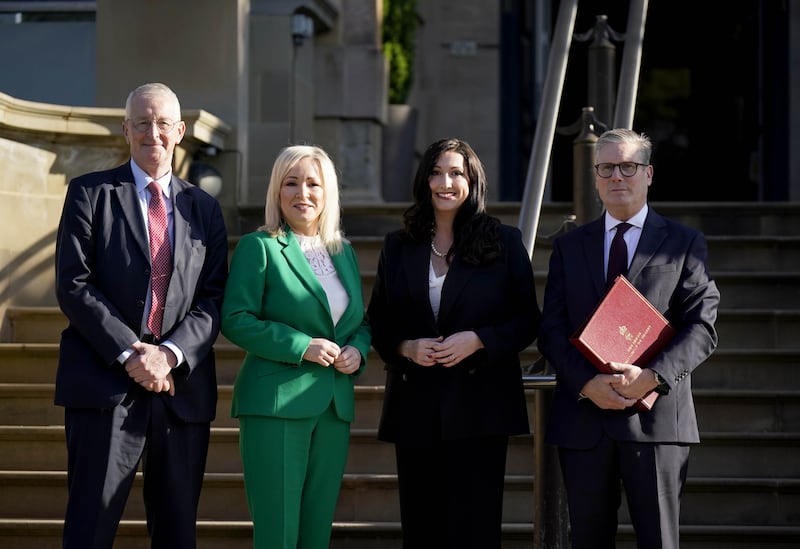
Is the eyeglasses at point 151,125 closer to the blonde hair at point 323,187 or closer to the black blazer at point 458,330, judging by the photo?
the blonde hair at point 323,187

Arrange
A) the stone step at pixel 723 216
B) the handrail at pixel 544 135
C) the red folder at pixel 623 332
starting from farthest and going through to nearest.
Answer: the stone step at pixel 723 216 → the handrail at pixel 544 135 → the red folder at pixel 623 332

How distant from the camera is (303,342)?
Answer: 164 inches

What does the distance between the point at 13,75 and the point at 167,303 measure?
18.2ft

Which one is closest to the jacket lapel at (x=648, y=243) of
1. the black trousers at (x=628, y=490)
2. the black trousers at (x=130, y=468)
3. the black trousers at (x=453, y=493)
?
the black trousers at (x=628, y=490)

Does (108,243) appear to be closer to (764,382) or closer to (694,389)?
(694,389)

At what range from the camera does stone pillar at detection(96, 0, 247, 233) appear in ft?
26.8

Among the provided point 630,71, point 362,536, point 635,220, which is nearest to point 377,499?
point 362,536

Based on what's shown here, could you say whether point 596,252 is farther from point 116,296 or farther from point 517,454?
point 517,454

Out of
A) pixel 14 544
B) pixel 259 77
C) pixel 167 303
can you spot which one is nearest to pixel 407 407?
pixel 167 303

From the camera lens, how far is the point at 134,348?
404cm

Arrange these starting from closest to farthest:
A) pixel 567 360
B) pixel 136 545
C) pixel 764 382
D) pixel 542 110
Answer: pixel 567 360 < pixel 136 545 < pixel 542 110 < pixel 764 382

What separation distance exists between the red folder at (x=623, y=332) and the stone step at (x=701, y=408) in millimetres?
2021

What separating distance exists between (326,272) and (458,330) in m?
0.49

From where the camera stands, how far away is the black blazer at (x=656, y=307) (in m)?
4.02
